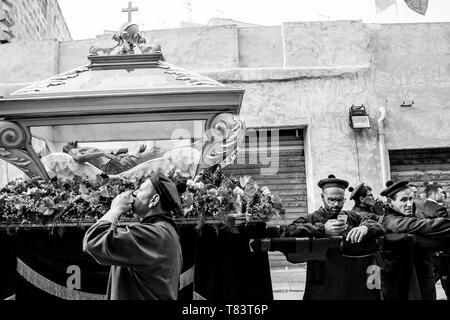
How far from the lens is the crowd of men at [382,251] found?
404 centimetres

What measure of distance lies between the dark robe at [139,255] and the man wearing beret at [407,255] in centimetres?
198

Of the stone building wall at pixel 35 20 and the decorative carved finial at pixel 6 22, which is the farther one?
the stone building wall at pixel 35 20

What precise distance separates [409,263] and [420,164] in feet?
17.0

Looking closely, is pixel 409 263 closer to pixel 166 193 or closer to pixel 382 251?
pixel 382 251

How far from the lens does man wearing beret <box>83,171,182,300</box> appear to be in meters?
2.83

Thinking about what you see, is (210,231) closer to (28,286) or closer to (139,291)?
(139,291)

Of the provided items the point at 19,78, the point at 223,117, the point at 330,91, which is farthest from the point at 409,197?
the point at 19,78

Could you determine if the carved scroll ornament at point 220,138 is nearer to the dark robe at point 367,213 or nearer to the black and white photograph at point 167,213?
the black and white photograph at point 167,213

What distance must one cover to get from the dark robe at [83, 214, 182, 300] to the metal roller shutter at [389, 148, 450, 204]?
21.9 ft

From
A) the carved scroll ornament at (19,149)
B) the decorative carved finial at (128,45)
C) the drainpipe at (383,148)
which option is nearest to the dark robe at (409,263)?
the decorative carved finial at (128,45)

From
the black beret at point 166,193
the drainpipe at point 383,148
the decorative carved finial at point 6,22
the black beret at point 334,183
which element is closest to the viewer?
the black beret at point 166,193

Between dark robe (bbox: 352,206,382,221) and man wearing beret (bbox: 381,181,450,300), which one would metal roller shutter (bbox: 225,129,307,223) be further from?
man wearing beret (bbox: 381,181,450,300)

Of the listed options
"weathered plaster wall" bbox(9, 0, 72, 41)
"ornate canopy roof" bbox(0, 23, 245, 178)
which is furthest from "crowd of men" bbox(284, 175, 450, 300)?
"weathered plaster wall" bbox(9, 0, 72, 41)

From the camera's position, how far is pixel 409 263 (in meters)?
4.22
